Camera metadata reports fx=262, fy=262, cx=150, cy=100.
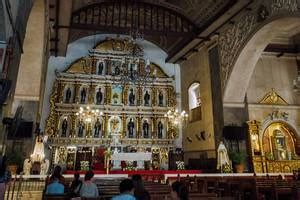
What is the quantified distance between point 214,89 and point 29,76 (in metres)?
8.10

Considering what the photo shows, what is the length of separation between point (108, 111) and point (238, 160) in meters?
7.58

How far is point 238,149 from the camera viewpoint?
1131cm

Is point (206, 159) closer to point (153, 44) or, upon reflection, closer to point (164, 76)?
point (164, 76)

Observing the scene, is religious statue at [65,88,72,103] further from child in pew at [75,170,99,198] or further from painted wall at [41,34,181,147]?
child in pew at [75,170,99,198]

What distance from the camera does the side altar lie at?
1375 cm

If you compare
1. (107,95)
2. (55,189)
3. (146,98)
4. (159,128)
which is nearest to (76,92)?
(107,95)

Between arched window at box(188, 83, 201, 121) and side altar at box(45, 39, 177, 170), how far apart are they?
127 centimetres

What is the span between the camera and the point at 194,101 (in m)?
14.9

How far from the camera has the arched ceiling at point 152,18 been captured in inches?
445

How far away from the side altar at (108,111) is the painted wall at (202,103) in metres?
0.91

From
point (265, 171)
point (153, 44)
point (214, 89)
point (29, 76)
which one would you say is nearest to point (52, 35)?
point (29, 76)

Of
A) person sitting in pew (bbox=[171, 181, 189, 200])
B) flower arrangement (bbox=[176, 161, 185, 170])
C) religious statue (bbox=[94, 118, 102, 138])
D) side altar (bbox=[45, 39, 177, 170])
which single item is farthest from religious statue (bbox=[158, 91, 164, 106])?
person sitting in pew (bbox=[171, 181, 189, 200])

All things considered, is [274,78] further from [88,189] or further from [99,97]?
[88,189]

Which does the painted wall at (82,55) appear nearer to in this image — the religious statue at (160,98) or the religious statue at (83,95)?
the religious statue at (160,98)
